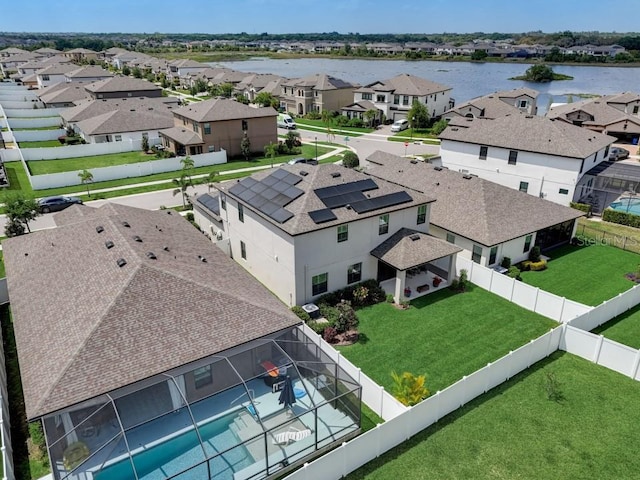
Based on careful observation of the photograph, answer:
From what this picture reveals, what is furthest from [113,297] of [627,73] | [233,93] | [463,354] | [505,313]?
[627,73]

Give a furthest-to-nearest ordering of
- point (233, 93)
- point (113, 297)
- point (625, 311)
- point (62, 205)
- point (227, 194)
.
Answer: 1. point (233, 93)
2. point (62, 205)
3. point (227, 194)
4. point (625, 311)
5. point (113, 297)

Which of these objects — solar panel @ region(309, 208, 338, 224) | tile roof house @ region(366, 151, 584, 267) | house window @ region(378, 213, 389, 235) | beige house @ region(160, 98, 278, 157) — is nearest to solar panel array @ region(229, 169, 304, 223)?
solar panel @ region(309, 208, 338, 224)

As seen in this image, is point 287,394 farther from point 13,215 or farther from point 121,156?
point 121,156

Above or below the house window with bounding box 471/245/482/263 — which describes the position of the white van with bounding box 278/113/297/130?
above

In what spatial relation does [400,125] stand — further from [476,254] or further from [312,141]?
[476,254]

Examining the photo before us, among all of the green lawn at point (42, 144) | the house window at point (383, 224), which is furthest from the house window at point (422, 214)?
the green lawn at point (42, 144)

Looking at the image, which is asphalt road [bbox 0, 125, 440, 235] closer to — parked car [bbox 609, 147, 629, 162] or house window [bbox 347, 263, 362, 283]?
parked car [bbox 609, 147, 629, 162]

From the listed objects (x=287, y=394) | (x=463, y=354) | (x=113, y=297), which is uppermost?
(x=113, y=297)
